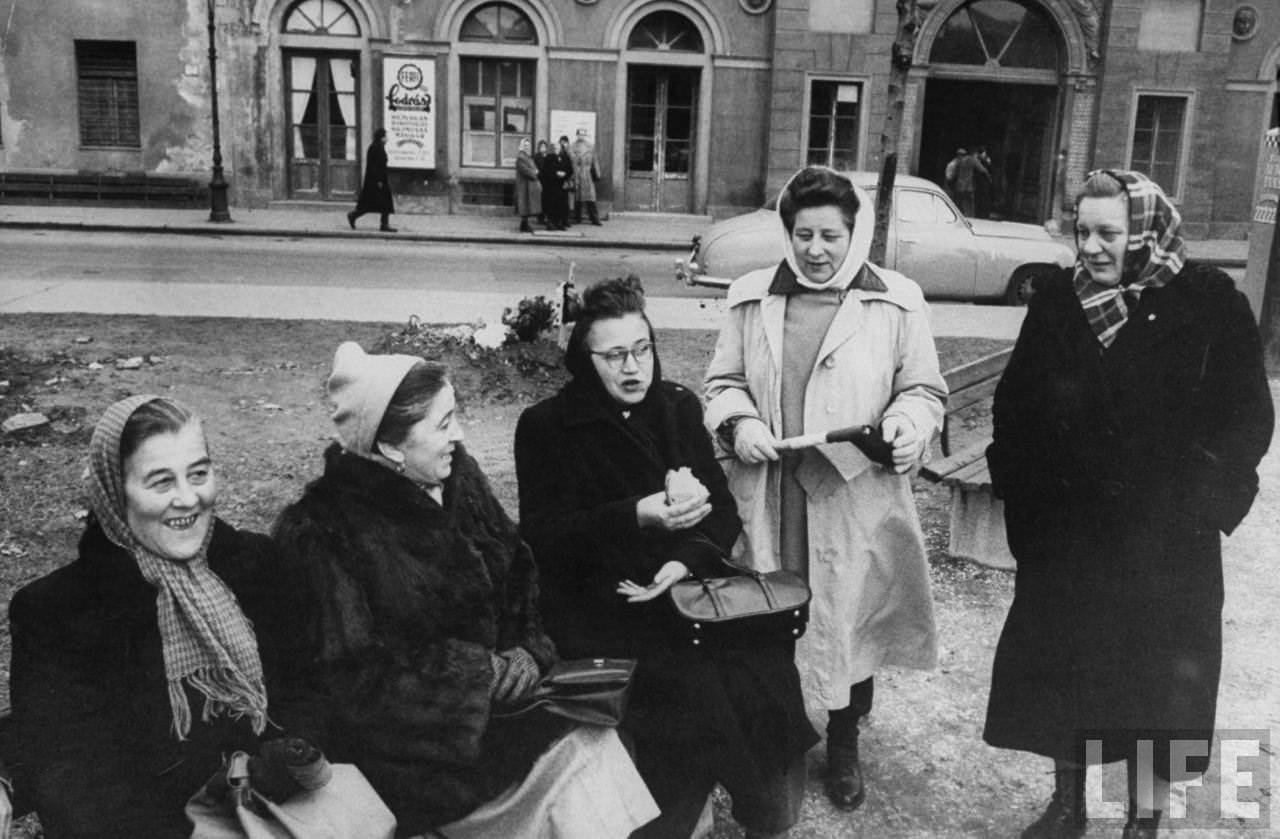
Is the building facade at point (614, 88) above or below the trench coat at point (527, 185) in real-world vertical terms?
above

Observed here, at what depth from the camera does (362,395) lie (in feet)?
9.29

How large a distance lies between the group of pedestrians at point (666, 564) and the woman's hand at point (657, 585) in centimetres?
2

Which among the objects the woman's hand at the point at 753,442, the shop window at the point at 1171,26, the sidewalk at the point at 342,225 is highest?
the shop window at the point at 1171,26

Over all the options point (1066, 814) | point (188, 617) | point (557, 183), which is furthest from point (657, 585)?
point (557, 183)

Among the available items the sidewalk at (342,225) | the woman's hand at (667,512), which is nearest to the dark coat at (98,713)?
the woman's hand at (667,512)

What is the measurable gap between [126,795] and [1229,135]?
25.2m

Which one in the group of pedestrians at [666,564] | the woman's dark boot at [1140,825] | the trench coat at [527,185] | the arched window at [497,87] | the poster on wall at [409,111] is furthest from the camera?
the arched window at [497,87]

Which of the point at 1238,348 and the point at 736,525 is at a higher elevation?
the point at 1238,348

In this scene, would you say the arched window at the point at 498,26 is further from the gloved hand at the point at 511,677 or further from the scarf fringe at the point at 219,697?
the scarf fringe at the point at 219,697

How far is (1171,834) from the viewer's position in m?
3.59

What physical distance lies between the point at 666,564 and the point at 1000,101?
24289 mm

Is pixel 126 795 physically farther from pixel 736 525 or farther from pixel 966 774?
pixel 966 774

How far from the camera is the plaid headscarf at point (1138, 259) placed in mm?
3135

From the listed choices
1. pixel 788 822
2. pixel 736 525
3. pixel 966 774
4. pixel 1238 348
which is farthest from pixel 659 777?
pixel 1238 348
